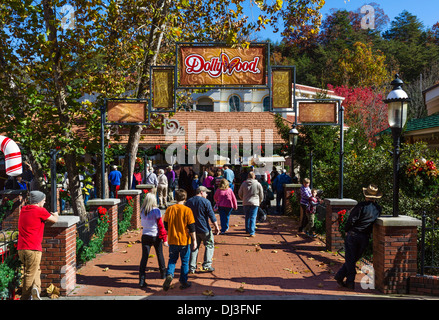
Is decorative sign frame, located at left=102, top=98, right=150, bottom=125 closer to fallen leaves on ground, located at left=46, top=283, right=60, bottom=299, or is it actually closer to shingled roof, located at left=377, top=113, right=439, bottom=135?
fallen leaves on ground, located at left=46, top=283, right=60, bottom=299

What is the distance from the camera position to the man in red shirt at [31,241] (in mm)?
6195

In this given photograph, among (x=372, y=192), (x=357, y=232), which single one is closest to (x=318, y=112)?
(x=372, y=192)

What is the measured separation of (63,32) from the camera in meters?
12.5

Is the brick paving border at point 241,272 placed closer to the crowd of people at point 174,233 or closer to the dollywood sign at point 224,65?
the crowd of people at point 174,233

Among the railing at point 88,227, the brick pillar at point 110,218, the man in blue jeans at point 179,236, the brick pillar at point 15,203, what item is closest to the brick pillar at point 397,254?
the man in blue jeans at point 179,236

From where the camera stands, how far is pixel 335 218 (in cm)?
1002

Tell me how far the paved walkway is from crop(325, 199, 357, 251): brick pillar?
34 cm

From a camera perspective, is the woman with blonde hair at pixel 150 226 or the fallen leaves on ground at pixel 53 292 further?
the woman with blonde hair at pixel 150 226

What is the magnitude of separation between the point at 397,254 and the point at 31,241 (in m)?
6.06

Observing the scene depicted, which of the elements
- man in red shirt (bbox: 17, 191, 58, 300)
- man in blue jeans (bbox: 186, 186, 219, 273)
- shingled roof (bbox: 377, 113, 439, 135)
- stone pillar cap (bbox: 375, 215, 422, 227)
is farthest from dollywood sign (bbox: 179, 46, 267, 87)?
shingled roof (bbox: 377, 113, 439, 135)

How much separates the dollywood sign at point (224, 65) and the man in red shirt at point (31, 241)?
6.14 metres

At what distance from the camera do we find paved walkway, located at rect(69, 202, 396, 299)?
22.7 ft

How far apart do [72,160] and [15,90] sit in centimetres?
276
